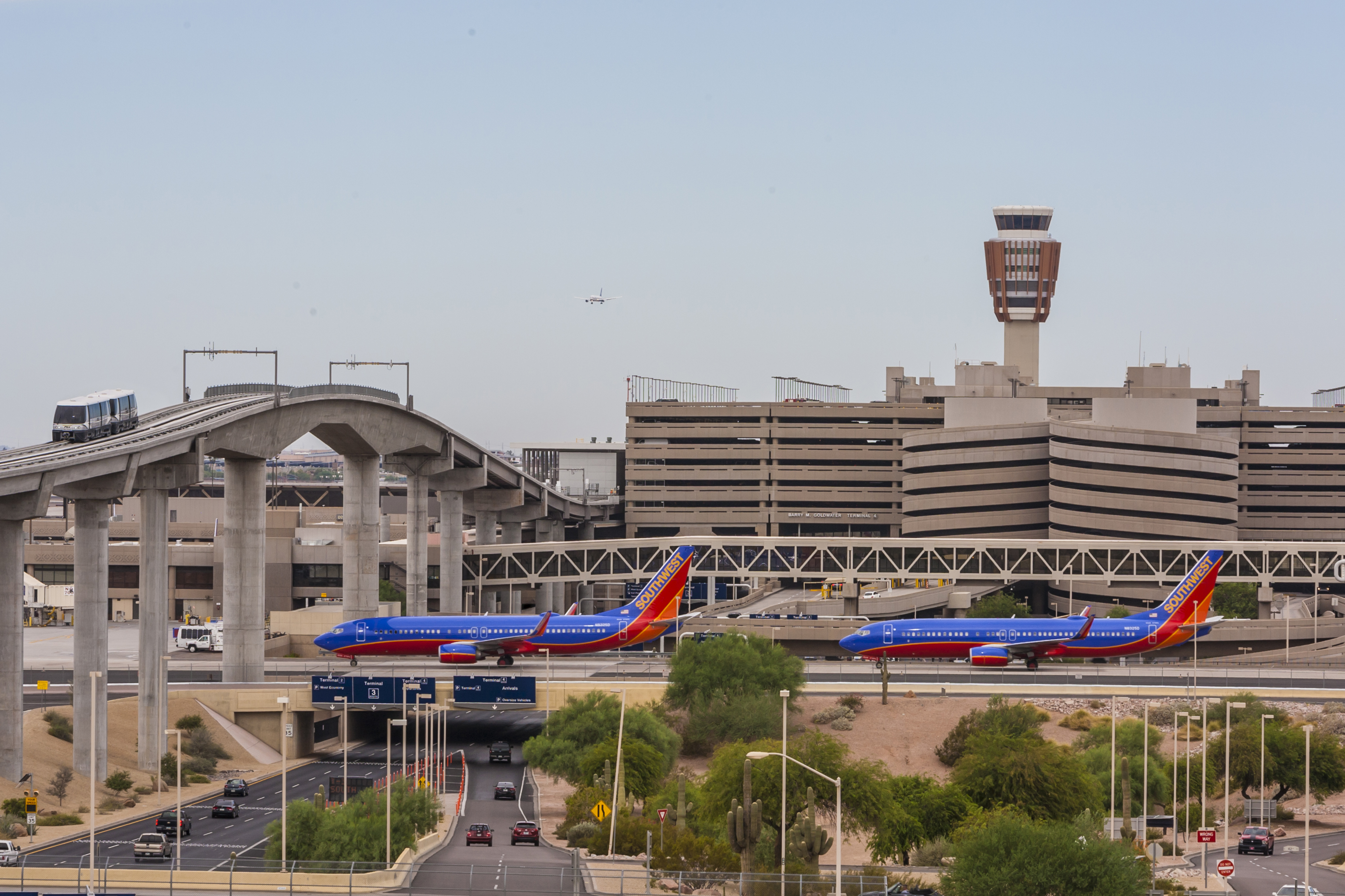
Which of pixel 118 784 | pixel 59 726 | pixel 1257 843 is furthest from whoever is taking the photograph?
pixel 59 726

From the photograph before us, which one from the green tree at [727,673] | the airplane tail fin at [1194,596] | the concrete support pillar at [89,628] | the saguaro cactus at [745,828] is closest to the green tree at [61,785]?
the concrete support pillar at [89,628]

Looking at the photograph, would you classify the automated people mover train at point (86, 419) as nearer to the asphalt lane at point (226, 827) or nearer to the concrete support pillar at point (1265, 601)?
the asphalt lane at point (226, 827)

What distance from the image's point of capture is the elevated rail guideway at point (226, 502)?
279ft

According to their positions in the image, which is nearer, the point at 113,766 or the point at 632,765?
the point at 632,765

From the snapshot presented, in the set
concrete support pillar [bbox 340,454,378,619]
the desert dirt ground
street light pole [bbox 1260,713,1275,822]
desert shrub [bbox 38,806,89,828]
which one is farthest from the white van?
street light pole [bbox 1260,713,1275,822]

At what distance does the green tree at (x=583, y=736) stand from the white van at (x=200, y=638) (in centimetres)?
5722

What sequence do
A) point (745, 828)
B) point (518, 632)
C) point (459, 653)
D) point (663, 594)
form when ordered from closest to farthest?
point (745, 828) → point (459, 653) → point (518, 632) → point (663, 594)

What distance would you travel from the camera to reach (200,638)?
146 meters

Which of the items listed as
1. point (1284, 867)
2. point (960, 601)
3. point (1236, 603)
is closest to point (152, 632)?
point (1284, 867)

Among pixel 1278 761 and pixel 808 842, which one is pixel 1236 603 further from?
pixel 808 842

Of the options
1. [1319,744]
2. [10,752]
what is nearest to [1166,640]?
[1319,744]

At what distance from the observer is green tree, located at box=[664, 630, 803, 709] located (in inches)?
4186

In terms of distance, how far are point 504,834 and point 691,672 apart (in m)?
31.4

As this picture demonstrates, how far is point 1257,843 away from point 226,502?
67534 millimetres
